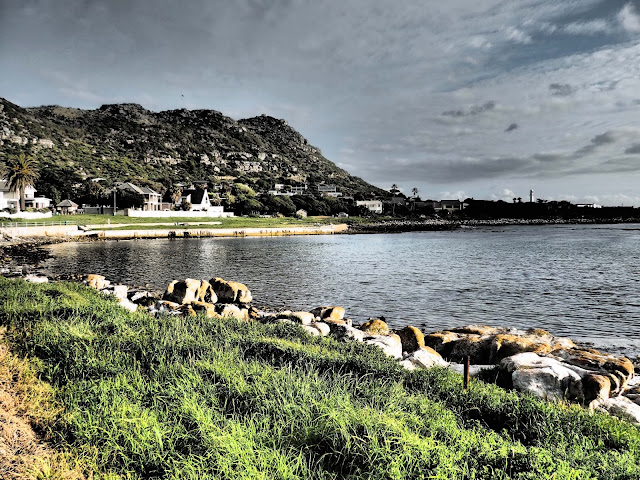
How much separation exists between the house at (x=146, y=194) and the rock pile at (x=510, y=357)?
88.3m

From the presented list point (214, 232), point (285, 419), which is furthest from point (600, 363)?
point (214, 232)

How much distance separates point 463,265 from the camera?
1624 inches

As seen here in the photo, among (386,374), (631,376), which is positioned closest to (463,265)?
(631,376)

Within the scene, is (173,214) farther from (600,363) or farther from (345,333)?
(600,363)

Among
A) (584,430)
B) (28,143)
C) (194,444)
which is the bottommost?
(584,430)

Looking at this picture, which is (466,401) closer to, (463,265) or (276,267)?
(276,267)

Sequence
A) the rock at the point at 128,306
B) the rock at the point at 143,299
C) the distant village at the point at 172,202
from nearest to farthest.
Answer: the rock at the point at 128,306 < the rock at the point at 143,299 < the distant village at the point at 172,202

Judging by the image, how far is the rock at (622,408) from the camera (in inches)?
304

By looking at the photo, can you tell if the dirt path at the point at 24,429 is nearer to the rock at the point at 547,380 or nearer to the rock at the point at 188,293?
the rock at the point at 547,380

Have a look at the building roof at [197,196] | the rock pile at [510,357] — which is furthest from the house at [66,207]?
the rock pile at [510,357]

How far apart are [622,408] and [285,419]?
23.2 ft

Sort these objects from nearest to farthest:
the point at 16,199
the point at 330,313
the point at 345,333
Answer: the point at 345,333 < the point at 330,313 < the point at 16,199

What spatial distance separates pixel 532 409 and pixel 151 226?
83.0m

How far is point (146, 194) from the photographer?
103688 millimetres
